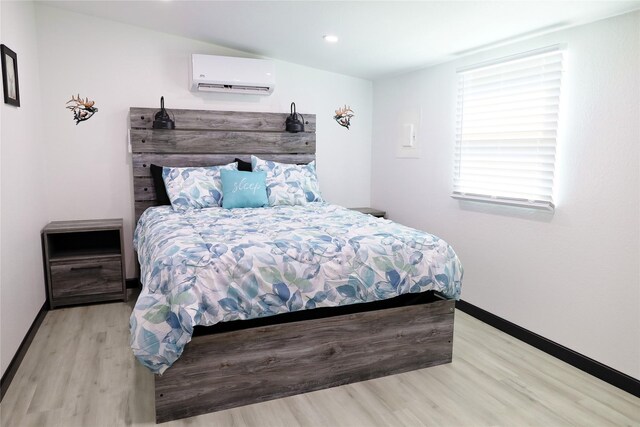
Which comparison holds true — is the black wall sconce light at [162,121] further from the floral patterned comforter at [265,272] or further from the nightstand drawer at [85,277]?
the floral patterned comforter at [265,272]

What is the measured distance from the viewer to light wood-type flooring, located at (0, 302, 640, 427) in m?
2.03

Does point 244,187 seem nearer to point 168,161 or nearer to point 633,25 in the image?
point 168,161

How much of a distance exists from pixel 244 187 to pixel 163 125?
0.88m

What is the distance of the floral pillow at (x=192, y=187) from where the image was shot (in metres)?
3.54

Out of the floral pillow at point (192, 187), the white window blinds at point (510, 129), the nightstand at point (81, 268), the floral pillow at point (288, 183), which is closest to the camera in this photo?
the white window blinds at point (510, 129)

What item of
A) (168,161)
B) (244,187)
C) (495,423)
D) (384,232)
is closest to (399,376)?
(495,423)

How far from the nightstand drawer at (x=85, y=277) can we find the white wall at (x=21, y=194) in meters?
0.13

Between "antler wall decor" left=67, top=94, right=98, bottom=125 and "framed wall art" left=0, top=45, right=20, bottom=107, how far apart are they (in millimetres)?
838

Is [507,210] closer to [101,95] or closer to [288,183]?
[288,183]

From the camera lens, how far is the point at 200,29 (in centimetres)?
363

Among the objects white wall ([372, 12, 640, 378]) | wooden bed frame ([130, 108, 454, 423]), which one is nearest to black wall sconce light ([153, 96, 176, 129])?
wooden bed frame ([130, 108, 454, 423])

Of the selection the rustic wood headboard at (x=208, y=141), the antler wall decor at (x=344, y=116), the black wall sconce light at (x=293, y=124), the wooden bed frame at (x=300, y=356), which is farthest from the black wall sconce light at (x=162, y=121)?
the wooden bed frame at (x=300, y=356)

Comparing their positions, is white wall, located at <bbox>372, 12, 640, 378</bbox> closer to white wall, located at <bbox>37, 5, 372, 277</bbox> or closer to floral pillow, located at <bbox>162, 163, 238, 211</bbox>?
floral pillow, located at <bbox>162, 163, 238, 211</bbox>

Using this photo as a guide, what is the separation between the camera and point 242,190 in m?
3.58
